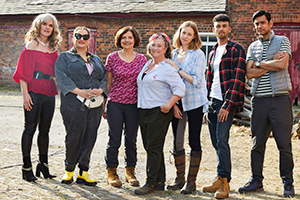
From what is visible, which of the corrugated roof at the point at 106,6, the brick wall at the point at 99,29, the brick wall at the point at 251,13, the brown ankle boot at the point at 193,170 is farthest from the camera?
the brick wall at the point at 99,29

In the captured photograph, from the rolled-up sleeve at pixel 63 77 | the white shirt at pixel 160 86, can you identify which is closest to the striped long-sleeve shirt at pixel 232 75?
the white shirt at pixel 160 86

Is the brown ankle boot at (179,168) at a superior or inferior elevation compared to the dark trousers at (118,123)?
inferior

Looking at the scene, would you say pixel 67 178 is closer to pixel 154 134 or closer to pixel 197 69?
pixel 154 134

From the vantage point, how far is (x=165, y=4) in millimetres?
15227

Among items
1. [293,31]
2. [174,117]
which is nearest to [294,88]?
[293,31]

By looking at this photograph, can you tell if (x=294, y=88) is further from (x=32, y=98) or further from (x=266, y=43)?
(x=32, y=98)

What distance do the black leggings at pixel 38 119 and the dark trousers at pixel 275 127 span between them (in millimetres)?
2573

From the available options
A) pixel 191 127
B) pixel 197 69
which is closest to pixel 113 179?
pixel 191 127

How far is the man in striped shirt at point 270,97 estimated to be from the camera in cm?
451

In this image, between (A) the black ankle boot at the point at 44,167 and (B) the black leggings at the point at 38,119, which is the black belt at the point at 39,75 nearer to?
(B) the black leggings at the point at 38,119

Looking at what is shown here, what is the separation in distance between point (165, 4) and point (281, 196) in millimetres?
11789

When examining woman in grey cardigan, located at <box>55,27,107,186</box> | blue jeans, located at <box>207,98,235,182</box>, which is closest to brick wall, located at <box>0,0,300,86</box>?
blue jeans, located at <box>207,98,235,182</box>

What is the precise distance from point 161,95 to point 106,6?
40.3 ft

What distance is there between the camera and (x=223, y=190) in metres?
4.44
